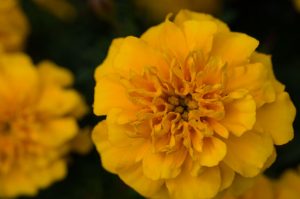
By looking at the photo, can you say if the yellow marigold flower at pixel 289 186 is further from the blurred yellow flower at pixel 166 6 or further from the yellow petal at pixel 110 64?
the blurred yellow flower at pixel 166 6

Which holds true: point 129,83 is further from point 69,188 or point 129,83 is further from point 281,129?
point 69,188

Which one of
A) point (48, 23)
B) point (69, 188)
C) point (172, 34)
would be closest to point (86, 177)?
point (69, 188)

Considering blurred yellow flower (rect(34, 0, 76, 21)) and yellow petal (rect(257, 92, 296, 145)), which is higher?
yellow petal (rect(257, 92, 296, 145))

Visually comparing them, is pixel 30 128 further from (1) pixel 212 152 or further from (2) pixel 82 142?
(1) pixel 212 152

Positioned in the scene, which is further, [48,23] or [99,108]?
[48,23]

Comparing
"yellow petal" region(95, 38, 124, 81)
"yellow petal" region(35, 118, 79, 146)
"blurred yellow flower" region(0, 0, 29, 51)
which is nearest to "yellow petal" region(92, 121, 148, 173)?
"yellow petal" region(95, 38, 124, 81)

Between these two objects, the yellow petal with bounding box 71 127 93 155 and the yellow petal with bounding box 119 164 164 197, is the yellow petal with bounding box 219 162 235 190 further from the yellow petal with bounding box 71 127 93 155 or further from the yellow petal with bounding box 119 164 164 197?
the yellow petal with bounding box 71 127 93 155
